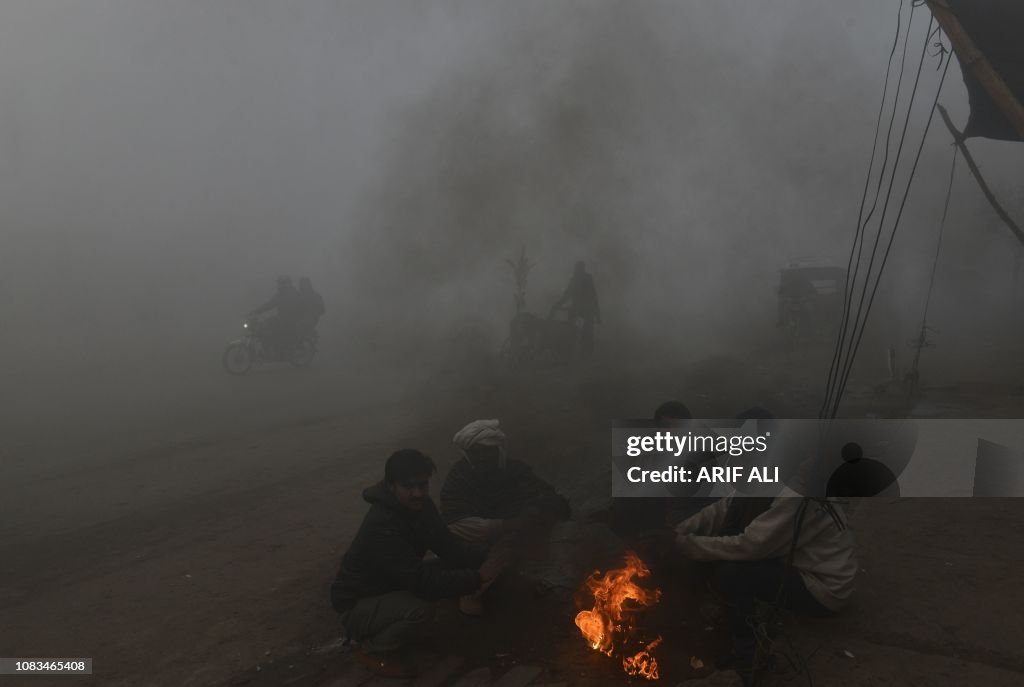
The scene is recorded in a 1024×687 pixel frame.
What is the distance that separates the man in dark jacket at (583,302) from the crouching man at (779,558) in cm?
981

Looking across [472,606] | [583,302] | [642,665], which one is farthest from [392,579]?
[583,302]

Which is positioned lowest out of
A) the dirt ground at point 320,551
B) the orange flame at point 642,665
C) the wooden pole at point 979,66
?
the dirt ground at point 320,551

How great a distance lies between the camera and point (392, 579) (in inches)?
137

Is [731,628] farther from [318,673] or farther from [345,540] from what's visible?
[345,540]

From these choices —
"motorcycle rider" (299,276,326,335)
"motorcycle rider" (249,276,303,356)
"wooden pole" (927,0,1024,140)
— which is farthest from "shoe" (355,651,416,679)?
"motorcycle rider" (299,276,326,335)

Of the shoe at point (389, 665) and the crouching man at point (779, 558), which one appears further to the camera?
the shoe at point (389, 665)

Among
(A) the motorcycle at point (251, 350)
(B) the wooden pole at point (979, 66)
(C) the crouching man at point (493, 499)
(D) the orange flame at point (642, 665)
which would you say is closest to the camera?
(D) the orange flame at point (642, 665)

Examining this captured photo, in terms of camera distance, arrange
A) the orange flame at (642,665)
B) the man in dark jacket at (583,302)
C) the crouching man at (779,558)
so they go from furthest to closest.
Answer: the man in dark jacket at (583,302)
the crouching man at (779,558)
the orange flame at (642,665)

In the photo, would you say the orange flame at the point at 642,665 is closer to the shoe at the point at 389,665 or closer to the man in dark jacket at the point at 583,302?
the shoe at the point at 389,665

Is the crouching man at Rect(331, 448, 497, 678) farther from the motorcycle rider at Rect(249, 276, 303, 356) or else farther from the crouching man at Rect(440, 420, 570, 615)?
the motorcycle rider at Rect(249, 276, 303, 356)

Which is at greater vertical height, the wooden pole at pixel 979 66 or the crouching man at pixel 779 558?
the wooden pole at pixel 979 66

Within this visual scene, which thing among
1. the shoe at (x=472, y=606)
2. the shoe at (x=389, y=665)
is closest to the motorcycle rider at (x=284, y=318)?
the shoe at (x=472, y=606)

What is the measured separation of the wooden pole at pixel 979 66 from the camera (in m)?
4.64

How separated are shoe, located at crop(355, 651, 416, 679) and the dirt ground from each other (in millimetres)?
73
